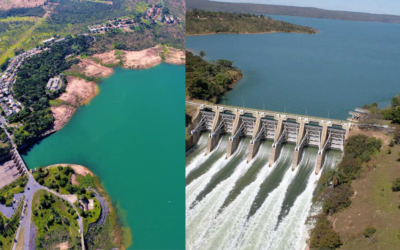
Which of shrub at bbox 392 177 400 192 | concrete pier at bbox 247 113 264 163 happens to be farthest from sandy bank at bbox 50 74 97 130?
shrub at bbox 392 177 400 192

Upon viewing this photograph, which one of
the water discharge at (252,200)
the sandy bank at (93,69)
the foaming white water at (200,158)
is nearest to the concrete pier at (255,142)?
the water discharge at (252,200)

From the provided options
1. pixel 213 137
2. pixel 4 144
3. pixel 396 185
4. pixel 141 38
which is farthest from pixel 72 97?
pixel 396 185

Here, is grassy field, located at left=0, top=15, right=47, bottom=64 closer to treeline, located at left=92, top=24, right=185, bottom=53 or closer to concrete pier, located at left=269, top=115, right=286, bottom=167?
treeline, located at left=92, top=24, right=185, bottom=53

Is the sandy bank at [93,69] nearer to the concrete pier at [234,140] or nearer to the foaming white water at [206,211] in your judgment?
the concrete pier at [234,140]

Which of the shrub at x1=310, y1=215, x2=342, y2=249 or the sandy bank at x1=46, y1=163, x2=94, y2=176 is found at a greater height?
the shrub at x1=310, y1=215, x2=342, y2=249

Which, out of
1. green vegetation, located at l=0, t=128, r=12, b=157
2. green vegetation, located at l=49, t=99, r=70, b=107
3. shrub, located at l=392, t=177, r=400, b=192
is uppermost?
shrub, located at l=392, t=177, r=400, b=192

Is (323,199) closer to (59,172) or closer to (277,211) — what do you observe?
(277,211)
